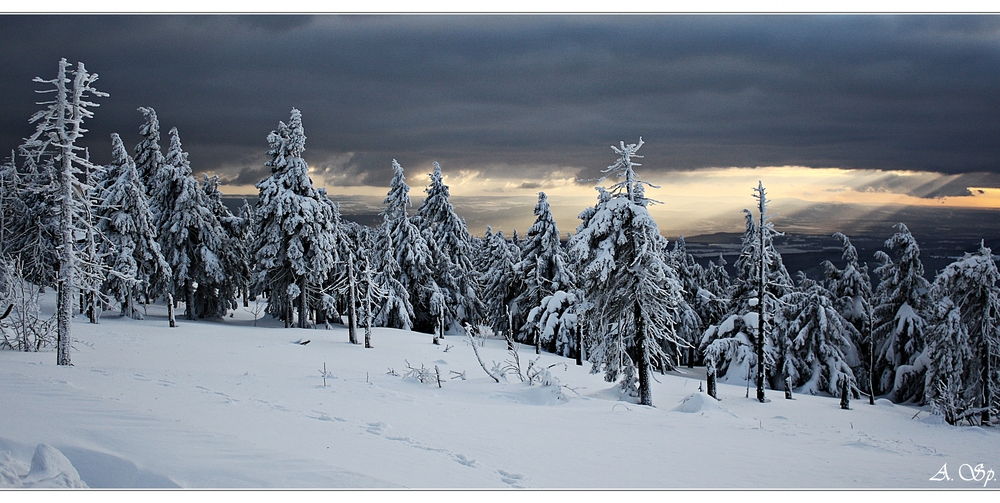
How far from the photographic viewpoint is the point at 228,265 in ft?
123

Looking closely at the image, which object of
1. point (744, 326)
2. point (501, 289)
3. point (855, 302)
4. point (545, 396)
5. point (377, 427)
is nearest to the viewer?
point (377, 427)

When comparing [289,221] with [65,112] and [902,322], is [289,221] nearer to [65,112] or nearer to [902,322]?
[65,112]

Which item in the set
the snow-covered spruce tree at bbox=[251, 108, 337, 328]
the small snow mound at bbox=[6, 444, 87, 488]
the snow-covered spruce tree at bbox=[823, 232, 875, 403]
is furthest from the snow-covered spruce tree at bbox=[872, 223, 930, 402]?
the small snow mound at bbox=[6, 444, 87, 488]

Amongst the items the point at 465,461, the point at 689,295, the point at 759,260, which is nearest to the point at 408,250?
the point at 759,260

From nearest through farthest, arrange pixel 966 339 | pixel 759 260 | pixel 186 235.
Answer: pixel 966 339, pixel 759 260, pixel 186 235

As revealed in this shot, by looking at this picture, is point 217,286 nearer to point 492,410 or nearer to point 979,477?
point 492,410

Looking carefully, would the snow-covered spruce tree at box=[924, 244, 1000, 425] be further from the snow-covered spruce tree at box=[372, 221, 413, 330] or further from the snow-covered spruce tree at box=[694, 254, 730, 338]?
the snow-covered spruce tree at box=[372, 221, 413, 330]

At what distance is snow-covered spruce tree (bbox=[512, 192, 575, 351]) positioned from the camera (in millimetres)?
38031

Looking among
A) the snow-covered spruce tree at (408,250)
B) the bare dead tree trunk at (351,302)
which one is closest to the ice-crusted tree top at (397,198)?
the snow-covered spruce tree at (408,250)

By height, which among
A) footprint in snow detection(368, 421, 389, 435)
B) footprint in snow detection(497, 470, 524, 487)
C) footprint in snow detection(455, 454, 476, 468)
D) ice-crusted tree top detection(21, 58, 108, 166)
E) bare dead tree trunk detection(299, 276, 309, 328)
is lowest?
footprint in snow detection(497, 470, 524, 487)

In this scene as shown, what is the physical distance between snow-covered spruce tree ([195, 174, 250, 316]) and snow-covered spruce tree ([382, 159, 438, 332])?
1017 cm

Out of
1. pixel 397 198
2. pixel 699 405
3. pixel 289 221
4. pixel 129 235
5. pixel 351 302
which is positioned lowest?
pixel 699 405

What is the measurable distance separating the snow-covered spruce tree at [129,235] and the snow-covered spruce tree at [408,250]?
558 inches

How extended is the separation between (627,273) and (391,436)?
1069 centimetres
